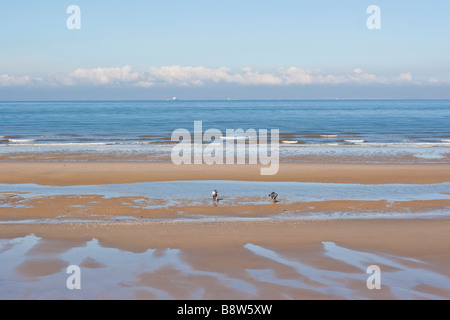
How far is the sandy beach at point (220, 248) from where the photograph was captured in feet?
33.3

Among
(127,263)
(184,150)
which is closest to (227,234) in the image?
(127,263)

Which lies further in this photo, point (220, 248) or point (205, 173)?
point (205, 173)

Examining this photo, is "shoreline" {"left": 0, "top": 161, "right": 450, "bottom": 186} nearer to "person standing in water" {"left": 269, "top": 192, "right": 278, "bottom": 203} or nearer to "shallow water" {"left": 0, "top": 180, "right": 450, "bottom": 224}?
"shallow water" {"left": 0, "top": 180, "right": 450, "bottom": 224}

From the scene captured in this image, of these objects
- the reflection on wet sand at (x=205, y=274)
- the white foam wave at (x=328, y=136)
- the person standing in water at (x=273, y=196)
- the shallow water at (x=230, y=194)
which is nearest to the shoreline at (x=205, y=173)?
the shallow water at (x=230, y=194)

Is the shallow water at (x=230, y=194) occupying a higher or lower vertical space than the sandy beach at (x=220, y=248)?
higher

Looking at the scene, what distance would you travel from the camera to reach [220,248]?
13.1 meters

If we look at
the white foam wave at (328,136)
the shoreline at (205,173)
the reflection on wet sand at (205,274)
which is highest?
the white foam wave at (328,136)

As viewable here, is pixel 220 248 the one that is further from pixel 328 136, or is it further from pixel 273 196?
pixel 328 136

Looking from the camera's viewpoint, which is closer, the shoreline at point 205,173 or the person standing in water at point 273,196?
the person standing in water at point 273,196

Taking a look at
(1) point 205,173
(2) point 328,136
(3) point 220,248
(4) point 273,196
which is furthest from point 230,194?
(2) point 328,136

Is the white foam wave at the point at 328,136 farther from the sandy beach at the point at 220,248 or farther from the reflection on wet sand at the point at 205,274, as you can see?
the reflection on wet sand at the point at 205,274

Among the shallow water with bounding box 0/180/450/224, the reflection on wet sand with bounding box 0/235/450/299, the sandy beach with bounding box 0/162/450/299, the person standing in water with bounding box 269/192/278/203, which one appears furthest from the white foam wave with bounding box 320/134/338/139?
the reflection on wet sand with bounding box 0/235/450/299
